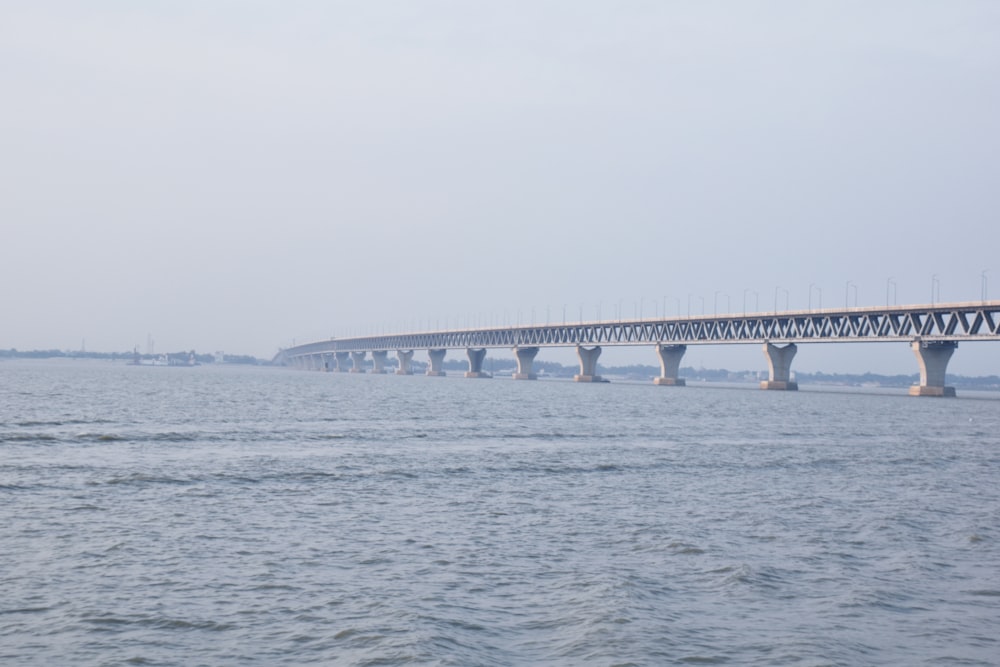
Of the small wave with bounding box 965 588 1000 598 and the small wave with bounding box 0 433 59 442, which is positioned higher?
the small wave with bounding box 0 433 59 442

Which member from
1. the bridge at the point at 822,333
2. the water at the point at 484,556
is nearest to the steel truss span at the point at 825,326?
the bridge at the point at 822,333

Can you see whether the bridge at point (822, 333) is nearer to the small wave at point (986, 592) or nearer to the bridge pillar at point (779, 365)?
the bridge pillar at point (779, 365)

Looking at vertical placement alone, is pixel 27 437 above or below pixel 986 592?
above

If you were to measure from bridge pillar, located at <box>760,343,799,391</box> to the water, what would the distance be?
11382 cm

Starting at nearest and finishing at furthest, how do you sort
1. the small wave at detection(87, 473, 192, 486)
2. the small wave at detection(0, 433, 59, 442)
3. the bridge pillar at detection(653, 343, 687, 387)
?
the small wave at detection(87, 473, 192, 486) < the small wave at detection(0, 433, 59, 442) < the bridge pillar at detection(653, 343, 687, 387)

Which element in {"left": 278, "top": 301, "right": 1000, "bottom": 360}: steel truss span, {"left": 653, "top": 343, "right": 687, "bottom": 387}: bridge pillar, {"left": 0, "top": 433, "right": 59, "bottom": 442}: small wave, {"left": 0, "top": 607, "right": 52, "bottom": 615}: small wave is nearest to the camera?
{"left": 0, "top": 607, "right": 52, "bottom": 615}: small wave

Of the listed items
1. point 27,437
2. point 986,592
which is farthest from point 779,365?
point 986,592

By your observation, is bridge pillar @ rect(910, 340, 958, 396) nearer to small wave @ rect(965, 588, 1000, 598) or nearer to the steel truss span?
the steel truss span

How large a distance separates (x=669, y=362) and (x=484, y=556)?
166 m

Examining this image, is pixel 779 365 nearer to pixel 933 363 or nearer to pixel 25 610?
pixel 933 363

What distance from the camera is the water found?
53.3 feet

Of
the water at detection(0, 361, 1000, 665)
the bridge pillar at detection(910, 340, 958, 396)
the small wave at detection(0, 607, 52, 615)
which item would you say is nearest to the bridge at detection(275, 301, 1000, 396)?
the bridge pillar at detection(910, 340, 958, 396)

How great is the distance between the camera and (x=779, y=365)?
164m

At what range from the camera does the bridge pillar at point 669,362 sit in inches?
7213
